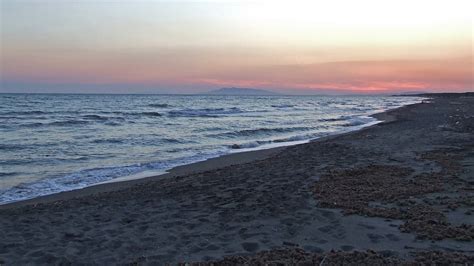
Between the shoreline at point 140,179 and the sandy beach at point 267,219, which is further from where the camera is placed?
the shoreline at point 140,179

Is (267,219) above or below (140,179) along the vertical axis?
above

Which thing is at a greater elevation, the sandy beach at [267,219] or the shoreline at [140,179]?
the sandy beach at [267,219]

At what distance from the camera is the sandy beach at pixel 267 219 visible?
505 cm

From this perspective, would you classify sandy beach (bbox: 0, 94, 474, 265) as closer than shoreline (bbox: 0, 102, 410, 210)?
Yes

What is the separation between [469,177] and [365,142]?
24.5 ft

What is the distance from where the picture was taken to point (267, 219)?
6.37m

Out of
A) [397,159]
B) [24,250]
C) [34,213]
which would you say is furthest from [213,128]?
[24,250]

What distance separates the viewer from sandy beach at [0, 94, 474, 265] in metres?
5.05

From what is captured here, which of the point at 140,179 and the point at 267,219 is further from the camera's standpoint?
the point at 140,179

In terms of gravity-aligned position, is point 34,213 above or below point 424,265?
below

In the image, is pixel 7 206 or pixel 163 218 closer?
pixel 163 218

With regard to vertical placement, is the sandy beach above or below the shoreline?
above

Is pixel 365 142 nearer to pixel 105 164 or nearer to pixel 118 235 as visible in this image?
pixel 105 164

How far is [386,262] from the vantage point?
4465mm
